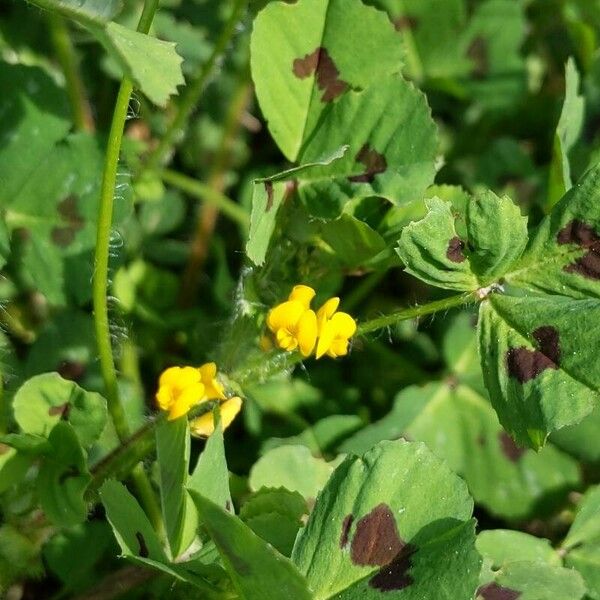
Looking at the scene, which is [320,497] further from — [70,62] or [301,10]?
[70,62]

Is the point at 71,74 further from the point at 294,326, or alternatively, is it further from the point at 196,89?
the point at 294,326

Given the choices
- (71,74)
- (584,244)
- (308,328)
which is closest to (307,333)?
(308,328)

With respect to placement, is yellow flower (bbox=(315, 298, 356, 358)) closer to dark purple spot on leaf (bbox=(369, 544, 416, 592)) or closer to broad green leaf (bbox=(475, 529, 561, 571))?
dark purple spot on leaf (bbox=(369, 544, 416, 592))

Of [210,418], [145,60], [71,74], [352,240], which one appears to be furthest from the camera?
[71,74]

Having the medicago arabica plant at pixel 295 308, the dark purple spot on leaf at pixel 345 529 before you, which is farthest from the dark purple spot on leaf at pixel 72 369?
the dark purple spot on leaf at pixel 345 529

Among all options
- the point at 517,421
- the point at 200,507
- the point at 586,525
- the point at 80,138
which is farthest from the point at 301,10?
the point at 586,525

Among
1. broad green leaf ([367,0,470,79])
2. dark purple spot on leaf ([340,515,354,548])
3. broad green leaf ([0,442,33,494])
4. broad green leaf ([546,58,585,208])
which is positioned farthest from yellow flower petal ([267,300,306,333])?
broad green leaf ([367,0,470,79])

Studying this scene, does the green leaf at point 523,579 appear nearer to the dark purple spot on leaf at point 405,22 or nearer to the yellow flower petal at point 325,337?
the yellow flower petal at point 325,337
